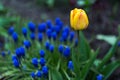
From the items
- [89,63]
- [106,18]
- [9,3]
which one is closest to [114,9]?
[106,18]

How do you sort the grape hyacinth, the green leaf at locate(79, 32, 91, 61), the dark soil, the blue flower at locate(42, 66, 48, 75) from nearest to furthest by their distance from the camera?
the blue flower at locate(42, 66, 48, 75), the grape hyacinth, the green leaf at locate(79, 32, 91, 61), the dark soil

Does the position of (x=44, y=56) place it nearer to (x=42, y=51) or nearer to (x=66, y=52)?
(x=42, y=51)

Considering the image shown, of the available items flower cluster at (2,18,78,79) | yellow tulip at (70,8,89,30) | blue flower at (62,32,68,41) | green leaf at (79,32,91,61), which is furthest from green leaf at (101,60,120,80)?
yellow tulip at (70,8,89,30)

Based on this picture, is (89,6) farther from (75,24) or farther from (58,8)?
(75,24)

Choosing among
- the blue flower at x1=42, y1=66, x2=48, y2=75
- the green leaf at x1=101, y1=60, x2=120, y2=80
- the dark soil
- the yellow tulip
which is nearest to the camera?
the yellow tulip

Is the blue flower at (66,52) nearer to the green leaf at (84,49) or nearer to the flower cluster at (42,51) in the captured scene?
the flower cluster at (42,51)

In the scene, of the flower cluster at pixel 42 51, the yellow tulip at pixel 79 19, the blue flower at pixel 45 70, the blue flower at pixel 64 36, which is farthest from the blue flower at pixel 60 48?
the yellow tulip at pixel 79 19

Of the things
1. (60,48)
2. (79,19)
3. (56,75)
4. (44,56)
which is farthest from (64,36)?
(79,19)

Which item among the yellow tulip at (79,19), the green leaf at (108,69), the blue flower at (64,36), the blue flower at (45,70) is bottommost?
the green leaf at (108,69)

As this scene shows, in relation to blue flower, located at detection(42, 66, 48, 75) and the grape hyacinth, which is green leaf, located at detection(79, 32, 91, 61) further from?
blue flower, located at detection(42, 66, 48, 75)
